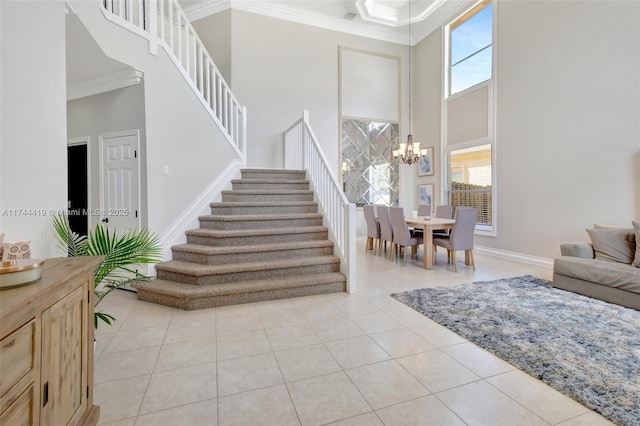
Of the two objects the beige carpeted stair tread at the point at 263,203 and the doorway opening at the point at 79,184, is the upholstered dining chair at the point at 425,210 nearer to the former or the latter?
the beige carpeted stair tread at the point at 263,203

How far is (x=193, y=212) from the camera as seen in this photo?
418cm

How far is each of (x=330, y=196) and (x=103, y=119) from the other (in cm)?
321

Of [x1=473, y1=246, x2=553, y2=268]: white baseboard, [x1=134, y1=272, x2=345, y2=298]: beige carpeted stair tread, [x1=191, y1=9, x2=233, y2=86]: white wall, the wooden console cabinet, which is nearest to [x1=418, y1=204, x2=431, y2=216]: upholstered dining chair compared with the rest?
[x1=473, y1=246, x2=553, y2=268]: white baseboard

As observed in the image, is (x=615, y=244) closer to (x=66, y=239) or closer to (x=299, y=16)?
(x=66, y=239)

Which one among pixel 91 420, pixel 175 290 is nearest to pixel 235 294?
pixel 175 290

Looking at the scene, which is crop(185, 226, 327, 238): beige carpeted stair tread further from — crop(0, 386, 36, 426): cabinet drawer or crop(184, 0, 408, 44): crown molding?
crop(184, 0, 408, 44): crown molding

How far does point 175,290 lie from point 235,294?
2.04ft

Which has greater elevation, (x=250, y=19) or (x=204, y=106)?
(x=250, y=19)

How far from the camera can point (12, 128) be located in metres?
1.76

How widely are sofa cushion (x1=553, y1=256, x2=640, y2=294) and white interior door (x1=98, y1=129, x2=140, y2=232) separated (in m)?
5.18

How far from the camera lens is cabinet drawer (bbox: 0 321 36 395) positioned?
85cm

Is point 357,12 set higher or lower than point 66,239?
higher

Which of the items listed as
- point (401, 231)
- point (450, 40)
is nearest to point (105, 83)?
point (401, 231)

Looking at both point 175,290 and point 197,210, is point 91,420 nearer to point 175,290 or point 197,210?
point 175,290
